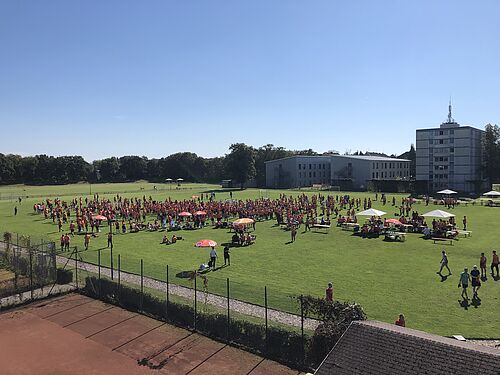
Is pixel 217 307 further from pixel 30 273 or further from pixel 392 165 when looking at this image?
pixel 392 165

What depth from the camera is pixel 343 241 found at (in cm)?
2920

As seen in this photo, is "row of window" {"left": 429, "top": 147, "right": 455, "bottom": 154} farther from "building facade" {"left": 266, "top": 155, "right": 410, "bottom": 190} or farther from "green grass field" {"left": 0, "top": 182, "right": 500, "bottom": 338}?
"green grass field" {"left": 0, "top": 182, "right": 500, "bottom": 338}

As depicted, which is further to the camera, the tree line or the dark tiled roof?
the tree line

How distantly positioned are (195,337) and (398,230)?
22.9m

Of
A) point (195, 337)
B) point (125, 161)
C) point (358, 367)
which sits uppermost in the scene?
point (125, 161)

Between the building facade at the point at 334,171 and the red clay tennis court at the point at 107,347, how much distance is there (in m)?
70.9

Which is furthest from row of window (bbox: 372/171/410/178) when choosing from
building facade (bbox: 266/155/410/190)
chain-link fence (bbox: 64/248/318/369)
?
chain-link fence (bbox: 64/248/318/369)

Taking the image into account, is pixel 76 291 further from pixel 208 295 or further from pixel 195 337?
pixel 195 337

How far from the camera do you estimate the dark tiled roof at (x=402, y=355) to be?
722 centimetres

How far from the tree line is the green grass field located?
2452 inches

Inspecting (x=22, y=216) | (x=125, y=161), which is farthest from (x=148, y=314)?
(x=125, y=161)

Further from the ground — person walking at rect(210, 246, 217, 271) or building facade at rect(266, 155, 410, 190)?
building facade at rect(266, 155, 410, 190)

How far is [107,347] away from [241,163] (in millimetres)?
82533

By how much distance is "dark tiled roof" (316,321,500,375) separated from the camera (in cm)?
722
